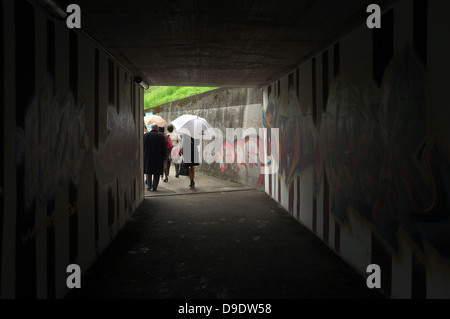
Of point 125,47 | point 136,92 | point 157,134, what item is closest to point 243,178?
point 157,134

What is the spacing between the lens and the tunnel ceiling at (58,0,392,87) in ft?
12.1

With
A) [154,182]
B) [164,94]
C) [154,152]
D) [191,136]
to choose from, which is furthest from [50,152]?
[164,94]

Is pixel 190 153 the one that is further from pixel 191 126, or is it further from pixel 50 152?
pixel 50 152

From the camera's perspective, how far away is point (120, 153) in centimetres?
652

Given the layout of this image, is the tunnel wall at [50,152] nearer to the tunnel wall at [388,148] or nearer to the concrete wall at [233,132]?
the tunnel wall at [388,148]

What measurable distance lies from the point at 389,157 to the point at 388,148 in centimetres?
9

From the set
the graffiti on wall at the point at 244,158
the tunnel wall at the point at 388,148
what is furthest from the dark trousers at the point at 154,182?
the tunnel wall at the point at 388,148

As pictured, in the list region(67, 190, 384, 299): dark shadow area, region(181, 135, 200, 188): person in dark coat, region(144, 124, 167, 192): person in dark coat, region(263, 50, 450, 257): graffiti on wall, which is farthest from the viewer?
region(181, 135, 200, 188): person in dark coat

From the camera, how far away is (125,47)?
17.4 feet

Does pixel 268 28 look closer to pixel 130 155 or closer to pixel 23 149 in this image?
pixel 23 149

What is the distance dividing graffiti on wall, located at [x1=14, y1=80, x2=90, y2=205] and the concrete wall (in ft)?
23.5

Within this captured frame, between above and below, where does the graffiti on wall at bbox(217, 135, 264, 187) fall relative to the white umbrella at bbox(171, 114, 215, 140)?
below

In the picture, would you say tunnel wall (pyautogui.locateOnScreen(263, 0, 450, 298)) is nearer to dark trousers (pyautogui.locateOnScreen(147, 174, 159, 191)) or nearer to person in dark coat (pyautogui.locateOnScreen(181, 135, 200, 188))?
person in dark coat (pyautogui.locateOnScreen(181, 135, 200, 188))

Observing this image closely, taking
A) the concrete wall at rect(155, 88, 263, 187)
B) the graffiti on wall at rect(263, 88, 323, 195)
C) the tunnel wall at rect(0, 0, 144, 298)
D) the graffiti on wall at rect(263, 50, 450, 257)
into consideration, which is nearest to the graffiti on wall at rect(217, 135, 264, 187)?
the concrete wall at rect(155, 88, 263, 187)
